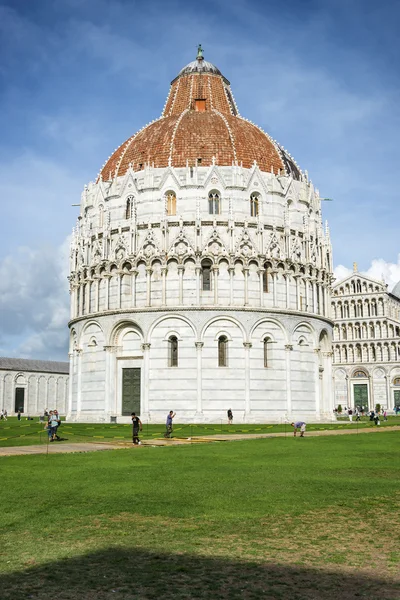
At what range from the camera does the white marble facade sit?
57094mm

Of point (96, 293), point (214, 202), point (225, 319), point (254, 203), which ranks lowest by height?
point (225, 319)

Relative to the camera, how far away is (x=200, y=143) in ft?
208

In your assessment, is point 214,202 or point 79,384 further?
point 79,384

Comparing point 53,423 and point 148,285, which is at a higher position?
point 148,285

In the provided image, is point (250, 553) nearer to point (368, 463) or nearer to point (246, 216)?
point (368, 463)

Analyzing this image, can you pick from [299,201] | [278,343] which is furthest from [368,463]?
[299,201]

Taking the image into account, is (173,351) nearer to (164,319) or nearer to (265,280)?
(164,319)

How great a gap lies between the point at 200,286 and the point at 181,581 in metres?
49.5

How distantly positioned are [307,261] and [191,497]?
50.0m

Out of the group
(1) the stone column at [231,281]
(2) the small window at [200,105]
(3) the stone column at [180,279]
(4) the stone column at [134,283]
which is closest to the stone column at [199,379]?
(3) the stone column at [180,279]

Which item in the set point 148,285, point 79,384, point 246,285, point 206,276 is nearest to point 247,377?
point 246,285

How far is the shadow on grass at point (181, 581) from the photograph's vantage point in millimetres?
7883

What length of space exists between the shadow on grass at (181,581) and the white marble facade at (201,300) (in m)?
47.4

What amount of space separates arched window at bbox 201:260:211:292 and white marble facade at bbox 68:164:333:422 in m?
0.10
